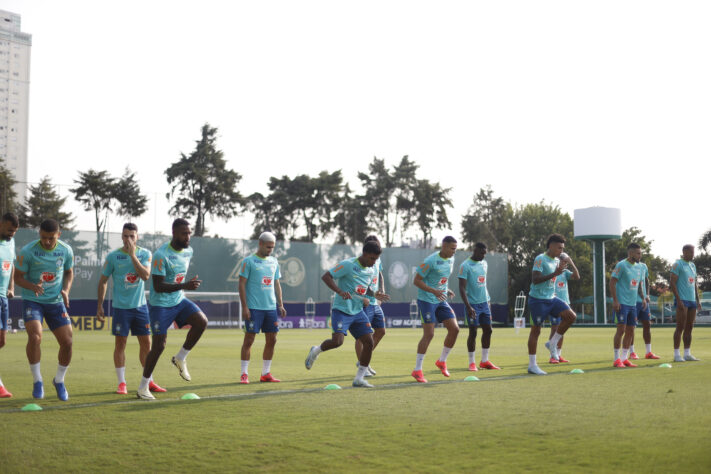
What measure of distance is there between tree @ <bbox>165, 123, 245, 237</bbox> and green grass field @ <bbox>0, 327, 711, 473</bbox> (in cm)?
5568

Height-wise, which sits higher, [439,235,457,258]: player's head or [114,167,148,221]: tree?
[114,167,148,221]: tree

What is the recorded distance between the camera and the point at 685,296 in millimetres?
14930

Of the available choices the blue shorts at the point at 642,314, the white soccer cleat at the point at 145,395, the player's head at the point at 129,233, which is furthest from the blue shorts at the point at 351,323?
the blue shorts at the point at 642,314

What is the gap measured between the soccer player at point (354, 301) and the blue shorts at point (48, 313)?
333 cm

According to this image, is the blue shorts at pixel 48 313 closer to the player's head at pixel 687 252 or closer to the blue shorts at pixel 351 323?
the blue shorts at pixel 351 323

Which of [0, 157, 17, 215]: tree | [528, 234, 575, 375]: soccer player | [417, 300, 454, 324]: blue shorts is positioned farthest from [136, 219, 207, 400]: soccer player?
[0, 157, 17, 215]: tree

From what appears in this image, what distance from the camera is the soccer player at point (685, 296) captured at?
48.2 ft

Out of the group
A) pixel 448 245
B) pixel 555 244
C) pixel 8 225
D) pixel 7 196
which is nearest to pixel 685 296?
pixel 555 244

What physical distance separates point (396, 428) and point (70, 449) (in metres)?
2.65

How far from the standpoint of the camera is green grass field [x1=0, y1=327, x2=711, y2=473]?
5.29 metres

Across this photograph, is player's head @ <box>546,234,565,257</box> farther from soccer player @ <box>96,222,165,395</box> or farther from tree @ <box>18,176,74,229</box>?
tree @ <box>18,176,74,229</box>

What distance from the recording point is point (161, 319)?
9352 mm

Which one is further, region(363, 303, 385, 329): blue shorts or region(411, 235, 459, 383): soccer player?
region(363, 303, 385, 329): blue shorts

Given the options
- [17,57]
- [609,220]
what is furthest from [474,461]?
[17,57]
